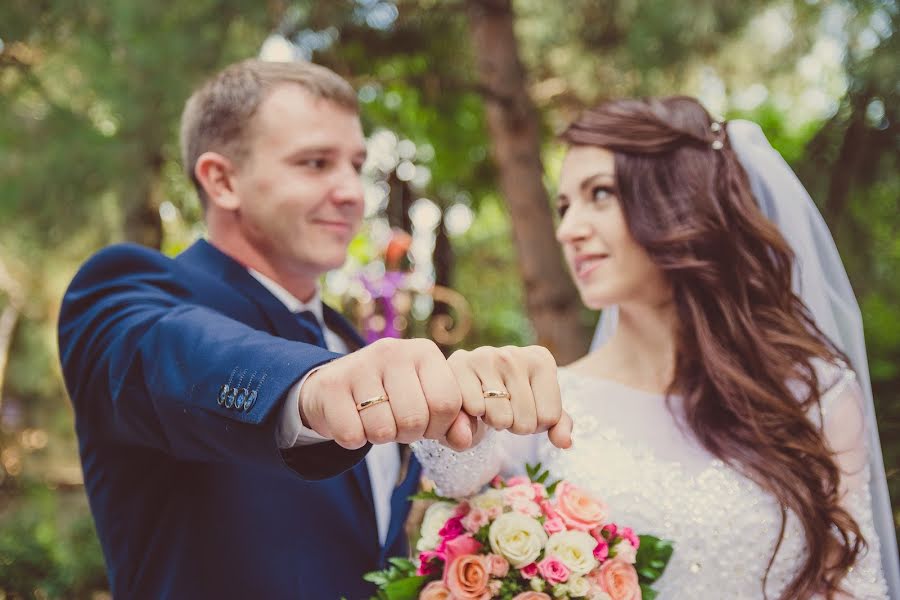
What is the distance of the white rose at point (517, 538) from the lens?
1543 mm

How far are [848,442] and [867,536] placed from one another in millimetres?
280

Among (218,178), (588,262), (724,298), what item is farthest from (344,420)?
(724,298)

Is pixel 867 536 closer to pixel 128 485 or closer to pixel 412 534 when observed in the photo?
pixel 412 534

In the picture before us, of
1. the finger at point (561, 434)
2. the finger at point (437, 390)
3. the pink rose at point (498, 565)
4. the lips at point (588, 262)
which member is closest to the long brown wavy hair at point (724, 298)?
the lips at point (588, 262)

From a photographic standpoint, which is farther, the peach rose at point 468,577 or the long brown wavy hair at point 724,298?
the long brown wavy hair at point 724,298

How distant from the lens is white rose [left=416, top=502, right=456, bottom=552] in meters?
1.66

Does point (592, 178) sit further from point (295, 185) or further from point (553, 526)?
point (553, 526)

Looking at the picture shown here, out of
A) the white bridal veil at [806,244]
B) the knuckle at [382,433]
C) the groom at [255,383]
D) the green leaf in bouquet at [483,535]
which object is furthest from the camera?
the white bridal veil at [806,244]

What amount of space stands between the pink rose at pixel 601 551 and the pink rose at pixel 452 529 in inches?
11.2

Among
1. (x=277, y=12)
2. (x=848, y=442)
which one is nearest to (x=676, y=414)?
(x=848, y=442)

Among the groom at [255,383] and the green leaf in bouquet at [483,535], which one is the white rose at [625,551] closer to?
the green leaf in bouquet at [483,535]

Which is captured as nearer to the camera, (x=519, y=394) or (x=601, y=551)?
(x=519, y=394)

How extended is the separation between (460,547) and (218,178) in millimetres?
1217

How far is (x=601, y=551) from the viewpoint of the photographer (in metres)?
1.62
